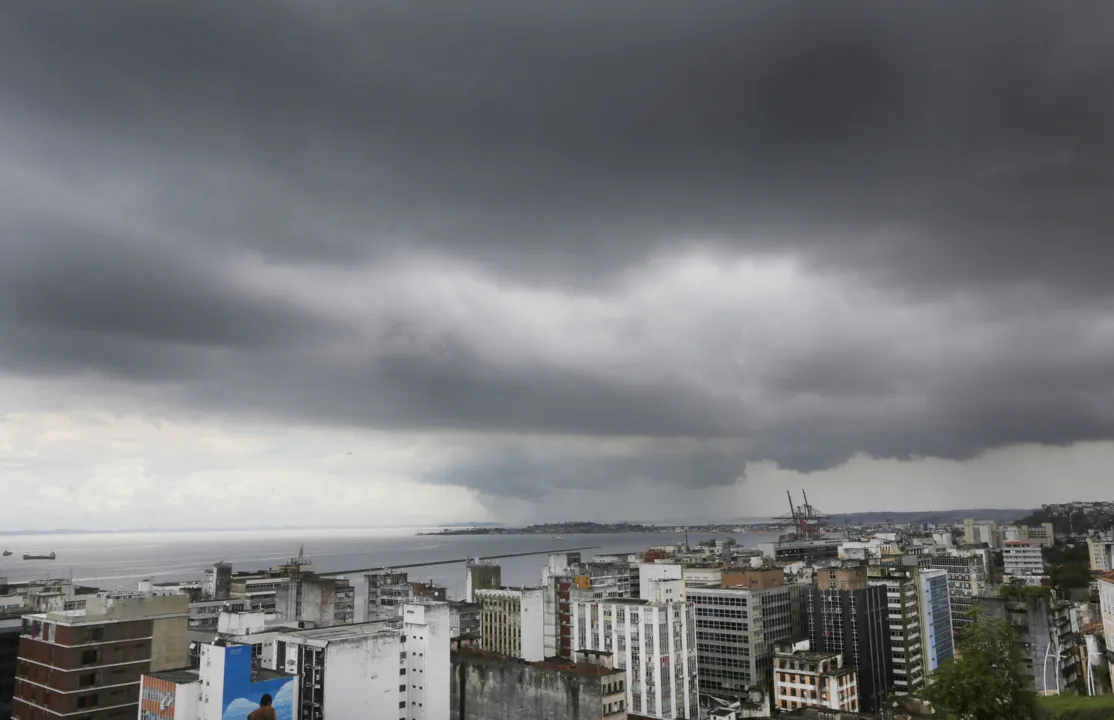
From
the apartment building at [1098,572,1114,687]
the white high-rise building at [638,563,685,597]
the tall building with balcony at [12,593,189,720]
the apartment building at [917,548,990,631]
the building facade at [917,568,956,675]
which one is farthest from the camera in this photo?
the apartment building at [917,548,990,631]

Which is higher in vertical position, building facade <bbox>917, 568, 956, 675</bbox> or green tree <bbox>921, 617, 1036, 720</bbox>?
green tree <bbox>921, 617, 1036, 720</bbox>

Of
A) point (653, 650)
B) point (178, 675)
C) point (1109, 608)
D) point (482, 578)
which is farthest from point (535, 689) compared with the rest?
point (482, 578)

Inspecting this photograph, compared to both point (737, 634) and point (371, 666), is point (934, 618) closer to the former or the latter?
point (737, 634)

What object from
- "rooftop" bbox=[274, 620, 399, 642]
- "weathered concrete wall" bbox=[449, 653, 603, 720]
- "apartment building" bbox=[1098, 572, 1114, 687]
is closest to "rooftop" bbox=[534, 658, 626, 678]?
"weathered concrete wall" bbox=[449, 653, 603, 720]

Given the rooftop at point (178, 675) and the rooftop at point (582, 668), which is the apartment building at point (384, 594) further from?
the rooftop at point (178, 675)

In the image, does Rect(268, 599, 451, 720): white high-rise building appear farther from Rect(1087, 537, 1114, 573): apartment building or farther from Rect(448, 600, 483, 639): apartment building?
Rect(1087, 537, 1114, 573): apartment building

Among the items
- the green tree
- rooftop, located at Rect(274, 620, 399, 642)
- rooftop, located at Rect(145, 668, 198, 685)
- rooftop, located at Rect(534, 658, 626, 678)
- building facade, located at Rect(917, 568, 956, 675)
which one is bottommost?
building facade, located at Rect(917, 568, 956, 675)
